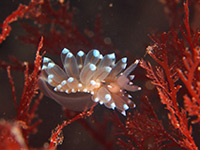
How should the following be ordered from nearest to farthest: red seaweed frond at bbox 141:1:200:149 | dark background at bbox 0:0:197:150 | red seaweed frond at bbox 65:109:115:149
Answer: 1. red seaweed frond at bbox 141:1:200:149
2. red seaweed frond at bbox 65:109:115:149
3. dark background at bbox 0:0:197:150

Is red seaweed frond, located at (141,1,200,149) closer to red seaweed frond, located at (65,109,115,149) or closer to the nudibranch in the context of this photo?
the nudibranch

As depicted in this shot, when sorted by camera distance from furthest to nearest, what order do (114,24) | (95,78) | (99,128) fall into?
(114,24), (99,128), (95,78)

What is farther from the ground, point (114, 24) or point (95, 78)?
point (114, 24)

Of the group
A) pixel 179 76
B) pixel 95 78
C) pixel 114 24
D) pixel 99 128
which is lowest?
pixel 99 128

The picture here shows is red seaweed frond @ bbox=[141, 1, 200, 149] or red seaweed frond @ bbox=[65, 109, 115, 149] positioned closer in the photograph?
red seaweed frond @ bbox=[141, 1, 200, 149]

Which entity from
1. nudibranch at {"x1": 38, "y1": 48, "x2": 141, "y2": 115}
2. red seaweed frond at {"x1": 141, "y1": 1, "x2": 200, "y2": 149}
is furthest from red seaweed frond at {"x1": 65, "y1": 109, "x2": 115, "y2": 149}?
red seaweed frond at {"x1": 141, "y1": 1, "x2": 200, "y2": 149}

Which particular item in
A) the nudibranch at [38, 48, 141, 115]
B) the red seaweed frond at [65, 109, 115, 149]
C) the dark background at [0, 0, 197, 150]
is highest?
the dark background at [0, 0, 197, 150]

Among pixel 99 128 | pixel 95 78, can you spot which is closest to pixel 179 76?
pixel 95 78

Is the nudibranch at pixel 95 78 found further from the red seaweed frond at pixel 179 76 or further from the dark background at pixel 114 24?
the dark background at pixel 114 24

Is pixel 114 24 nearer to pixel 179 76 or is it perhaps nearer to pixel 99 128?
pixel 99 128

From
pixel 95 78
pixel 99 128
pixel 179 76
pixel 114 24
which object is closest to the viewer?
pixel 179 76

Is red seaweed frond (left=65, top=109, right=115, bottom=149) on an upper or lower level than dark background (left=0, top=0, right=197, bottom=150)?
lower

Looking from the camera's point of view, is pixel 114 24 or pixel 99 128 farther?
pixel 114 24
